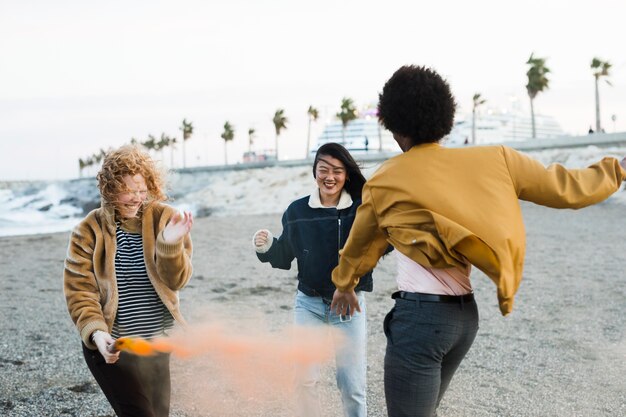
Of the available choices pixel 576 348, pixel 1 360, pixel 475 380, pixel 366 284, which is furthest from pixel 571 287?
pixel 1 360

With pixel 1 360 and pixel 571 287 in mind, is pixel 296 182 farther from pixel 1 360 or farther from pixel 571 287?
pixel 1 360

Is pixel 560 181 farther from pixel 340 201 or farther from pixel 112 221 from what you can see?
pixel 112 221

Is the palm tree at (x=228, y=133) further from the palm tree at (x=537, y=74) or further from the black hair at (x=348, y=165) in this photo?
the black hair at (x=348, y=165)

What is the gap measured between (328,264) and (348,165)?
684 mm

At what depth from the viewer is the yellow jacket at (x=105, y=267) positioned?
3016mm

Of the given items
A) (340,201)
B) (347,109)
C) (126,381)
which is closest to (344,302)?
(340,201)

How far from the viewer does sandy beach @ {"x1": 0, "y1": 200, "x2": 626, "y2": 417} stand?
5516mm

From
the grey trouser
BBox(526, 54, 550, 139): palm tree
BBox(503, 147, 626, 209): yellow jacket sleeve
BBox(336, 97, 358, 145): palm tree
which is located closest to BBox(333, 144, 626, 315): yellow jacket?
BBox(503, 147, 626, 209): yellow jacket sleeve

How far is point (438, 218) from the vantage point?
237 centimetres

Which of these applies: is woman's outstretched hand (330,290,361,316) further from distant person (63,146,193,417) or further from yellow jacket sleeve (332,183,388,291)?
distant person (63,146,193,417)

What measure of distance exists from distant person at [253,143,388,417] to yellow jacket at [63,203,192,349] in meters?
0.97

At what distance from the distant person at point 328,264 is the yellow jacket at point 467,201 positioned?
3.90 ft

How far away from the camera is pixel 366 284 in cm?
381

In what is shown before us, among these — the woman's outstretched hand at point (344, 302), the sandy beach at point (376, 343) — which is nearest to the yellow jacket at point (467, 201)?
the woman's outstretched hand at point (344, 302)
